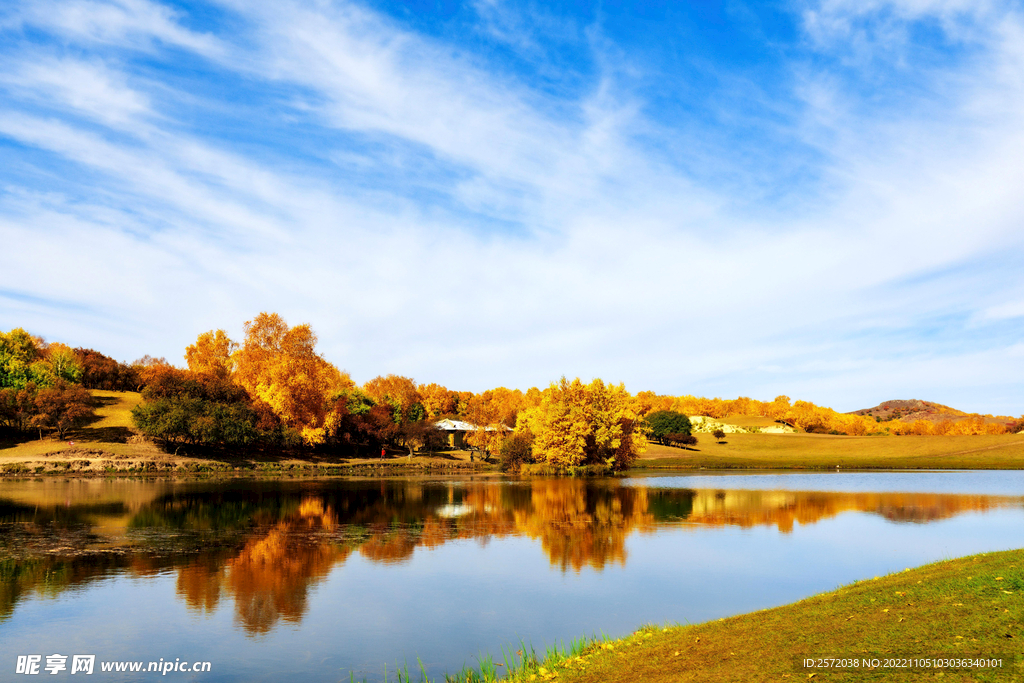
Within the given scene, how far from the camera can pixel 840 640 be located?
1024 cm

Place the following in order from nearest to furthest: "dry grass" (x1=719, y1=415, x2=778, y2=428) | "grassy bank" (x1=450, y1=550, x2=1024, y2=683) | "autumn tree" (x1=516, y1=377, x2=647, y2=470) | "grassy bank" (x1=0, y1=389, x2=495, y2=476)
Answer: "grassy bank" (x1=450, y1=550, x2=1024, y2=683)
"grassy bank" (x1=0, y1=389, x2=495, y2=476)
"autumn tree" (x1=516, y1=377, x2=647, y2=470)
"dry grass" (x1=719, y1=415, x2=778, y2=428)

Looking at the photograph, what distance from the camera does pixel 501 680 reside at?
435 inches

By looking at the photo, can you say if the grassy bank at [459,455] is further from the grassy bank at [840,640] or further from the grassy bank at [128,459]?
the grassy bank at [840,640]

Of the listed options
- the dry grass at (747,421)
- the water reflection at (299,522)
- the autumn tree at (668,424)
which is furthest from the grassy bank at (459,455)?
the dry grass at (747,421)

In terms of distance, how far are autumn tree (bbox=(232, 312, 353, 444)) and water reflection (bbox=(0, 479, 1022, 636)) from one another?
24.9m

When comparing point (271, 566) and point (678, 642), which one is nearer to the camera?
point (678, 642)

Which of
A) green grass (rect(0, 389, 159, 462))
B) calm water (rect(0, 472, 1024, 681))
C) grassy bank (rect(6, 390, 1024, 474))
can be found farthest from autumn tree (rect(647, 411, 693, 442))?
green grass (rect(0, 389, 159, 462))

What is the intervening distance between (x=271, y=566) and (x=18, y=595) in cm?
629

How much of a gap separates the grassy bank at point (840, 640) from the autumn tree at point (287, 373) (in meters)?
71.0

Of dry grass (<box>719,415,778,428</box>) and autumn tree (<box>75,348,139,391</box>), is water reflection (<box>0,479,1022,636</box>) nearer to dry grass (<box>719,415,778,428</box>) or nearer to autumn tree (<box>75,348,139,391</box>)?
autumn tree (<box>75,348,139,391</box>)

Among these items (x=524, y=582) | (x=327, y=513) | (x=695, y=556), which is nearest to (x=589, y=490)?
(x=327, y=513)

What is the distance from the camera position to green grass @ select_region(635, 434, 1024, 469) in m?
92.0

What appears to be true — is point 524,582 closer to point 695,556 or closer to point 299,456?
point 695,556

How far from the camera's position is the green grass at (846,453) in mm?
92000
